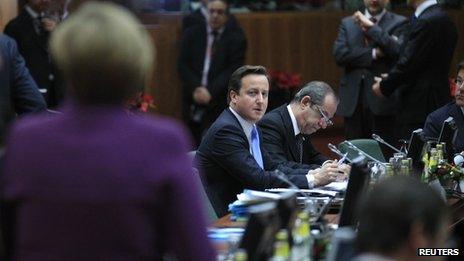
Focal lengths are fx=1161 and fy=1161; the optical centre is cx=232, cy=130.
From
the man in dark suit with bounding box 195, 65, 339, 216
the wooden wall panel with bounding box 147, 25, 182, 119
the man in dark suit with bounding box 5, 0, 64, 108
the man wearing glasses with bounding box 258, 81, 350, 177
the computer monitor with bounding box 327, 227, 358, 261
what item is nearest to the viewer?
the computer monitor with bounding box 327, 227, 358, 261

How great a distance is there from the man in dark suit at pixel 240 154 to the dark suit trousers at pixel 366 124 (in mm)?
3074

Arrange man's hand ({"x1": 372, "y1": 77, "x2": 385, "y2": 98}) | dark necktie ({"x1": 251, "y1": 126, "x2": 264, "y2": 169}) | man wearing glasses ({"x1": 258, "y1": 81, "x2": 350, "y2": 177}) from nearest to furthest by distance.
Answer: dark necktie ({"x1": 251, "y1": 126, "x2": 264, "y2": 169}) < man wearing glasses ({"x1": 258, "y1": 81, "x2": 350, "y2": 177}) < man's hand ({"x1": 372, "y1": 77, "x2": 385, "y2": 98})

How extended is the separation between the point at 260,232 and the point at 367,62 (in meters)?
5.96

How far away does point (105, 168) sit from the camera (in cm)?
265

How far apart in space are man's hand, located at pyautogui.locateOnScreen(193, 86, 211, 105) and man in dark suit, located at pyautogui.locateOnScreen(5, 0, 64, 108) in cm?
193

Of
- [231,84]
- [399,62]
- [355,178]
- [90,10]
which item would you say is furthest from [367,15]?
[90,10]

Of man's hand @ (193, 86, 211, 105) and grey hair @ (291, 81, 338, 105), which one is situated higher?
grey hair @ (291, 81, 338, 105)

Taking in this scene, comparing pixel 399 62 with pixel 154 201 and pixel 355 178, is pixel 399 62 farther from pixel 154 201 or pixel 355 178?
pixel 154 201

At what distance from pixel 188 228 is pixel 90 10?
21.9 inches

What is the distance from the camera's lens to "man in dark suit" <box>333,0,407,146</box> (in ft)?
29.7

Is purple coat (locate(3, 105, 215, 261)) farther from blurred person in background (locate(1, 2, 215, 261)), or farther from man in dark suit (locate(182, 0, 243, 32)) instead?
man in dark suit (locate(182, 0, 243, 32))

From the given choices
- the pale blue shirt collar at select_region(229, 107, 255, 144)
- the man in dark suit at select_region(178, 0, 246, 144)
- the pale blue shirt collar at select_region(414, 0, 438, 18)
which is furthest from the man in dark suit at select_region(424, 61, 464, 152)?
the man in dark suit at select_region(178, 0, 246, 144)

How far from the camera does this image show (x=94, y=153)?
2658 millimetres

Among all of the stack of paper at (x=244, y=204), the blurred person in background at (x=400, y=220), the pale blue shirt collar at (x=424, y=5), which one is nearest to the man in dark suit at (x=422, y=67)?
the pale blue shirt collar at (x=424, y=5)
